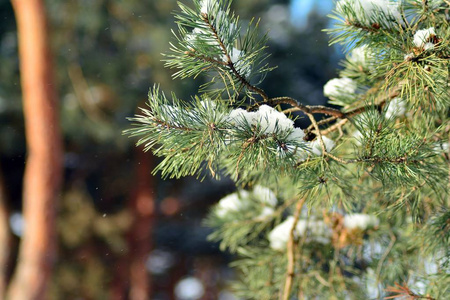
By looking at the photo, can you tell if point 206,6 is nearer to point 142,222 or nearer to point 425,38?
point 425,38

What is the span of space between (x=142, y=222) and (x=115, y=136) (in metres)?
1.39

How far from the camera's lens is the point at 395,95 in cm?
96

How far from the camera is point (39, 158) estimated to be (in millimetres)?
4051

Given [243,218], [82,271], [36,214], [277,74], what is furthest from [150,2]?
[243,218]

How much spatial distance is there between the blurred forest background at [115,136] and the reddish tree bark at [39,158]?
1.67 meters

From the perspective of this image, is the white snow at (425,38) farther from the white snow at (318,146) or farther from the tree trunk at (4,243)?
the tree trunk at (4,243)

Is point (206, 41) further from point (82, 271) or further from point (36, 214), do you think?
point (82, 271)

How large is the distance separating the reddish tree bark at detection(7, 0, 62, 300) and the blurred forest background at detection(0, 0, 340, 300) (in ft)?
5.49

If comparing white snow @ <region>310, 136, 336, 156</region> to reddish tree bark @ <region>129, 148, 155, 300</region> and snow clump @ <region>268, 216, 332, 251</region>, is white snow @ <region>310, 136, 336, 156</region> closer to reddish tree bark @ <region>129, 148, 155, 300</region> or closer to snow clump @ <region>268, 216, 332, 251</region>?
snow clump @ <region>268, 216, 332, 251</region>

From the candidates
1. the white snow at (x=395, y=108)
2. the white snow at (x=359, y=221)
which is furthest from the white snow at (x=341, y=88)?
the white snow at (x=359, y=221)

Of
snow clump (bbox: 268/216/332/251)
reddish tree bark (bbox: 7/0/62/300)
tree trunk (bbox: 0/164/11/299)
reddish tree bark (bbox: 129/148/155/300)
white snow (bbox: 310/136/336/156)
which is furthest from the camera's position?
reddish tree bark (bbox: 129/148/155/300)

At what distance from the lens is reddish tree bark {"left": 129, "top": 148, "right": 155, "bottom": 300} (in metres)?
7.02

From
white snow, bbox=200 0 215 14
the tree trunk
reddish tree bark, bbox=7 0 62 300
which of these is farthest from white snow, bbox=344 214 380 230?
the tree trunk

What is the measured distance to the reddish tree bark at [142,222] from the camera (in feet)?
23.0
